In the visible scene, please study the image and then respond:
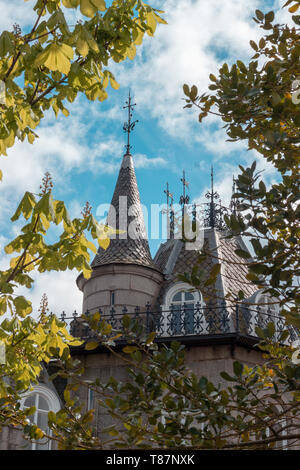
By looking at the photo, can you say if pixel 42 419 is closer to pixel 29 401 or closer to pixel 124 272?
pixel 29 401

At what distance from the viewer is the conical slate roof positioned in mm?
19141

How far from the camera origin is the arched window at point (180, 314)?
16.3m

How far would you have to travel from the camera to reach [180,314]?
16.7 meters

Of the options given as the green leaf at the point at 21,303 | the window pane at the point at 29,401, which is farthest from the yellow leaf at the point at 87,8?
the window pane at the point at 29,401

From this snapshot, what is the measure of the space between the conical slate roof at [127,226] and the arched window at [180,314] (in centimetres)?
135

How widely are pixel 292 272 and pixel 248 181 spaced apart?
860 millimetres

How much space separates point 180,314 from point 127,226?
179 inches

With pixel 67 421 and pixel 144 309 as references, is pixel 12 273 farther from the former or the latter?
pixel 144 309

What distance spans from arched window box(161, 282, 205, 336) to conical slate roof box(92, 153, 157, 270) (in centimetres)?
135

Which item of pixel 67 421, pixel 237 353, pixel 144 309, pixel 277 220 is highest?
pixel 144 309

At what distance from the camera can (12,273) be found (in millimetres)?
7070

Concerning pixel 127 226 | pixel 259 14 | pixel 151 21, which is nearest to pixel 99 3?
pixel 151 21

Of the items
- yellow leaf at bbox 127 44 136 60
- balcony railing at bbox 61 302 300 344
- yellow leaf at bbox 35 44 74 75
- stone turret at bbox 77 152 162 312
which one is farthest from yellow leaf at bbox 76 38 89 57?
stone turret at bbox 77 152 162 312

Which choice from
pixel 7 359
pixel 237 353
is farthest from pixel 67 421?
pixel 237 353
